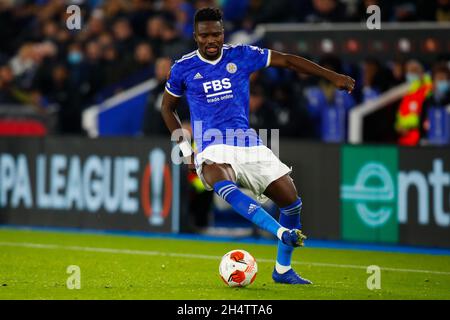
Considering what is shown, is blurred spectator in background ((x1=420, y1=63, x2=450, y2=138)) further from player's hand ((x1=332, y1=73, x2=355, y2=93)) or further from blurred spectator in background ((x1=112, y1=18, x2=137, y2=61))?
blurred spectator in background ((x1=112, y1=18, x2=137, y2=61))

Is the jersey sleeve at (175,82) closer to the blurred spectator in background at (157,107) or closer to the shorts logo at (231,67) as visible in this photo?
the shorts logo at (231,67)

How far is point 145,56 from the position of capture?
59.3ft

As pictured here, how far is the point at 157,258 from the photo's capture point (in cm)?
1149

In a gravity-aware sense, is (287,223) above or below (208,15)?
below

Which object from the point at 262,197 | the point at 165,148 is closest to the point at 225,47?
the point at 262,197

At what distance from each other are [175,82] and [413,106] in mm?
6130

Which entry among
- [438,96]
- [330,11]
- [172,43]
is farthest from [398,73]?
[172,43]

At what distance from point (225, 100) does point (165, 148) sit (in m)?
5.65

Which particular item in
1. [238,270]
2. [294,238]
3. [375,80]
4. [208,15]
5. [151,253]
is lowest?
[151,253]

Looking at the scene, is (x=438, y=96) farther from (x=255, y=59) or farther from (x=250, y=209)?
(x=250, y=209)

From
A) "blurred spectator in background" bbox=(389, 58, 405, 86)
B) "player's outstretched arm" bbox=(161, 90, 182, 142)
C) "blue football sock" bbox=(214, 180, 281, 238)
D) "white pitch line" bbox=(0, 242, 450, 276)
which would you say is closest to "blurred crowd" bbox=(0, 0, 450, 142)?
"blurred spectator in background" bbox=(389, 58, 405, 86)

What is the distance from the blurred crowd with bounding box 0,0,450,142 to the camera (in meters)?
15.4

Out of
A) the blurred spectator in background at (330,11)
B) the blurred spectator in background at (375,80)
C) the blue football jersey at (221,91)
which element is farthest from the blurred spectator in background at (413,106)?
the blue football jersey at (221,91)

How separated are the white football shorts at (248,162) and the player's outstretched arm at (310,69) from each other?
29.2 inches
